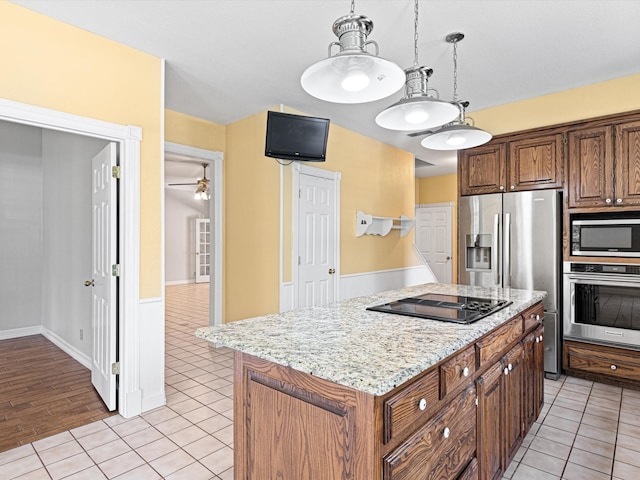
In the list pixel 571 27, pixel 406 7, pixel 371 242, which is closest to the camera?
pixel 406 7

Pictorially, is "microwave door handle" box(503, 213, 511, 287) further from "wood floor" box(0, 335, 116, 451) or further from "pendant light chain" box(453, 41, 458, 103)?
"wood floor" box(0, 335, 116, 451)

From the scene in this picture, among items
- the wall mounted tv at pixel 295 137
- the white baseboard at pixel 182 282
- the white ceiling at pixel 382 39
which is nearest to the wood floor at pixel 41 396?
the wall mounted tv at pixel 295 137

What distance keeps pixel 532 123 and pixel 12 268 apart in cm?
645

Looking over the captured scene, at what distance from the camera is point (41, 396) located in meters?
3.06

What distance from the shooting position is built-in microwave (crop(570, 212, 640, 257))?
309 cm

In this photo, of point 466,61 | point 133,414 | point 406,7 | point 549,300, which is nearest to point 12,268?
point 133,414

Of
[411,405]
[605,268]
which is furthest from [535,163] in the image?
[411,405]

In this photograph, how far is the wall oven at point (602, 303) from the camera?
3080 millimetres

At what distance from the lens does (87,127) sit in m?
2.54

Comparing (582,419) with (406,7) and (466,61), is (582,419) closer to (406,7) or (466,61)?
(466,61)

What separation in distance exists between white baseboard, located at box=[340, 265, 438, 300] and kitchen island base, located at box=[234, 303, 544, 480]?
285 cm

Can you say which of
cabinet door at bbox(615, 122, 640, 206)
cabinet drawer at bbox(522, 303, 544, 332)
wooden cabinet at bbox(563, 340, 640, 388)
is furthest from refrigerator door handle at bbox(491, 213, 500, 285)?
cabinet drawer at bbox(522, 303, 544, 332)

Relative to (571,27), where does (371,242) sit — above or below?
below

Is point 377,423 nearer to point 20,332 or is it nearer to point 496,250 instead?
point 496,250
